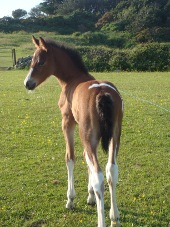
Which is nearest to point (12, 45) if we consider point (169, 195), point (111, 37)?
point (111, 37)

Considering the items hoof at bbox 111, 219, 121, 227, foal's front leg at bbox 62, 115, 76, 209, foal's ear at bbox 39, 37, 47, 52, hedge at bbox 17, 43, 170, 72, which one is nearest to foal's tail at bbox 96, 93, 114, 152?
hoof at bbox 111, 219, 121, 227

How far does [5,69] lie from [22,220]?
27367mm

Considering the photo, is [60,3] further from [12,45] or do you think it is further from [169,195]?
Result: [169,195]

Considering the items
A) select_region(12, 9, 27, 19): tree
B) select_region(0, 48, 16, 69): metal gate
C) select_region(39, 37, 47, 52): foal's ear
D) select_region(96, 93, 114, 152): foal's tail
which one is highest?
select_region(12, 9, 27, 19): tree

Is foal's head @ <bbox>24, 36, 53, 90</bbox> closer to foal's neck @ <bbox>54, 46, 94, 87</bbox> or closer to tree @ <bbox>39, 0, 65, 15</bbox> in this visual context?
foal's neck @ <bbox>54, 46, 94, 87</bbox>

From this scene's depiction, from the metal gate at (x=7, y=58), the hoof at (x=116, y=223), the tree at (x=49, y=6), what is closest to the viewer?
the hoof at (x=116, y=223)

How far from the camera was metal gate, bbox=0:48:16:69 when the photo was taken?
32.2m

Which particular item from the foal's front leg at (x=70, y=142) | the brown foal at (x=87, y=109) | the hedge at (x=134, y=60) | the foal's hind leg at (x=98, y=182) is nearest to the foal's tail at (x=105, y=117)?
the brown foal at (x=87, y=109)

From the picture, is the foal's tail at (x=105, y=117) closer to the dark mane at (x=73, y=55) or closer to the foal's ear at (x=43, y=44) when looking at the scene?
the dark mane at (x=73, y=55)

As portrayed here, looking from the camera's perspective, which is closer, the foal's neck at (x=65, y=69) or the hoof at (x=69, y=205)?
the hoof at (x=69, y=205)

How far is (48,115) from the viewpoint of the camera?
11141mm

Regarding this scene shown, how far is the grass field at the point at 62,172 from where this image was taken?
480 centimetres

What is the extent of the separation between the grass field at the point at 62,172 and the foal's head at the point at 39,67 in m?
1.72

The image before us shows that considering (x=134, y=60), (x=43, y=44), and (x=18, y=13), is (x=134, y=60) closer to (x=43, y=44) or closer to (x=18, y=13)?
(x=43, y=44)
